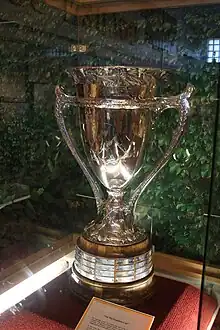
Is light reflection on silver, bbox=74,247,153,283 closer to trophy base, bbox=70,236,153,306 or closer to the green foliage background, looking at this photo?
trophy base, bbox=70,236,153,306

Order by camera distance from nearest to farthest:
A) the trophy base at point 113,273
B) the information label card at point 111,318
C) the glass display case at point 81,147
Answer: the information label card at point 111,318 < the trophy base at point 113,273 < the glass display case at point 81,147

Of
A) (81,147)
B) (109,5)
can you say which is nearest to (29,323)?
(81,147)

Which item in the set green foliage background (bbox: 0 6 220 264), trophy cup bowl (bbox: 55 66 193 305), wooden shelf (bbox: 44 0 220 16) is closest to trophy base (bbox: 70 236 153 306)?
trophy cup bowl (bbox: 55 66 193 305)

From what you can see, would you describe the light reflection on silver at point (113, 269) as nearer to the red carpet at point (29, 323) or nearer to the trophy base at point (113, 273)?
the trophy base at point (113, 273)

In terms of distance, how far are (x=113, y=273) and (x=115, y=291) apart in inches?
1.4

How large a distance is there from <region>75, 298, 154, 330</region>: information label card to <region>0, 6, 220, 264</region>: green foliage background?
36 centimetres

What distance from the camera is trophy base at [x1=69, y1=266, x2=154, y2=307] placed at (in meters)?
0.79

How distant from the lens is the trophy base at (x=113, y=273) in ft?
2.63

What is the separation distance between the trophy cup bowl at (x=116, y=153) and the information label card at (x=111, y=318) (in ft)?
0.13

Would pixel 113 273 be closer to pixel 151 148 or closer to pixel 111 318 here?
pixel 111 318

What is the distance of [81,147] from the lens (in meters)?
1.14

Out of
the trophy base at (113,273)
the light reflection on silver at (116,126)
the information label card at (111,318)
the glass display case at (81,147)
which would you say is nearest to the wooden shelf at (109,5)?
the glass display case at (81,147)

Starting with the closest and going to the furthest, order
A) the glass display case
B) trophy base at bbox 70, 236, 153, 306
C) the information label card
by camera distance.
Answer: the information label card < trophy base at bbox 70, 236, 153, 306 < the glass display case

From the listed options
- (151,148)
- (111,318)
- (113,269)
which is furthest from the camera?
(151,148)
